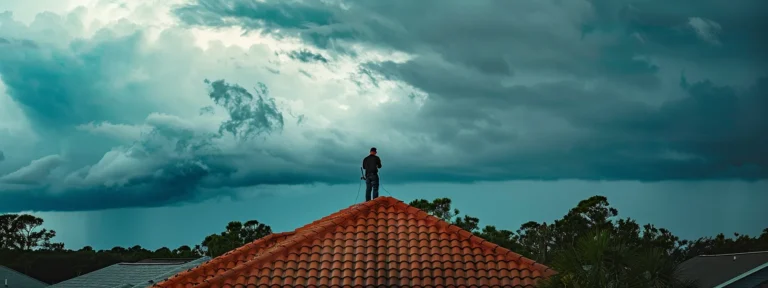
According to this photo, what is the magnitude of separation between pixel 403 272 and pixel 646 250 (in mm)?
5913

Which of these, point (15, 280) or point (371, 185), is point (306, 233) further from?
point (15, 280)

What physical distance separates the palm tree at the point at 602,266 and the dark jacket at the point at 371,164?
7396 millimetres

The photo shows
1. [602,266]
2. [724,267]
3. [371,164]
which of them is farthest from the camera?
[724,267]

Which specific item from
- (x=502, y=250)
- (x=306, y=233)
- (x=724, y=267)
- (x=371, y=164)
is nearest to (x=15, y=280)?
(x=371, y=164)

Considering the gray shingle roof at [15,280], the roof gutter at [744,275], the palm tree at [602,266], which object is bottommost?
the palm tree at [602,266]

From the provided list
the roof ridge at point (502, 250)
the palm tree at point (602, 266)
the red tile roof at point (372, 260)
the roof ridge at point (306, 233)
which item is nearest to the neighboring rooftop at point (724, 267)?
the roof ridge at point (502, 250)

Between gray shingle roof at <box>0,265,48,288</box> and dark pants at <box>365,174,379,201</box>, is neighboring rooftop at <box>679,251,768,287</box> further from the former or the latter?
gray shingle roof at <box>0,265,48,288</box>

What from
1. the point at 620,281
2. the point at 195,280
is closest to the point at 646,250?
the point at 620,281

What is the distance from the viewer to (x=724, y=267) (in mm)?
35906

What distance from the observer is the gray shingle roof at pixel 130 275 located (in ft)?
126

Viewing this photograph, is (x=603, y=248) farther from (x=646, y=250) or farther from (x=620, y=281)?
(x=646, y=250)

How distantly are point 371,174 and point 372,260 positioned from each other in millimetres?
5269

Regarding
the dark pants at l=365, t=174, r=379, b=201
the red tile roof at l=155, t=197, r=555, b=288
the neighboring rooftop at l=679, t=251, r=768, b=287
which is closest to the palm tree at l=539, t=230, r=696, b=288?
the red tile roof at l=155, t=197, r=555, b=288

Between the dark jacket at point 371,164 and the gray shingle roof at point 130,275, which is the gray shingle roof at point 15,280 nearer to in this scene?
the gray shingle roof at point 130,275
